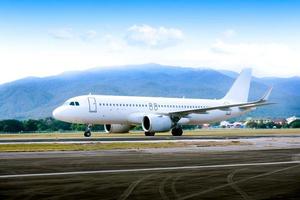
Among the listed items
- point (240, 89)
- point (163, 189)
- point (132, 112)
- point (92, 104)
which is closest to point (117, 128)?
point (132, 112)

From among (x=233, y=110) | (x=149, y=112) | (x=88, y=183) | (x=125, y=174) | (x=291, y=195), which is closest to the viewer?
(x=291, y=195)

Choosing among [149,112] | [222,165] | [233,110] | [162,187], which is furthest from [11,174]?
[233,110]

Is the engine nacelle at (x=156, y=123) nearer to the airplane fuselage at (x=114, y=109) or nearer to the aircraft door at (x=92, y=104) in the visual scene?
the airplane fuselage at (x=114, y=109)

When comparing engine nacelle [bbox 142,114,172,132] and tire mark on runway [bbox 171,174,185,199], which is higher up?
engine nacelle [bbox 142,114,172,132]

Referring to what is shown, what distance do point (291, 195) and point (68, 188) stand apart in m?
4.95

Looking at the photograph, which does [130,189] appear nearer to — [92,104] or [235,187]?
[235,187]

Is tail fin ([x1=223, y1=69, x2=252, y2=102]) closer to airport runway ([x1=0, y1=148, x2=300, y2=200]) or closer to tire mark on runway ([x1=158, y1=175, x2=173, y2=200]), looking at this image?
airport runway ([x1=0, y1=148, x2=300, y2=200])

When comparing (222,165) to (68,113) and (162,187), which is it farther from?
(68,113)

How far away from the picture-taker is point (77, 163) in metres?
18.1

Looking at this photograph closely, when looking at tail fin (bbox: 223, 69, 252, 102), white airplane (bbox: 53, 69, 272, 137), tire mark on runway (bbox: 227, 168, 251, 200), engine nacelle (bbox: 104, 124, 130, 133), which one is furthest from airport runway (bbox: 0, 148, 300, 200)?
tail fin (bbox: 223, 69, 252, 102)

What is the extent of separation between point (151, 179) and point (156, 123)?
35.0m

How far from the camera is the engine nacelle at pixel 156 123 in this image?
48125mm

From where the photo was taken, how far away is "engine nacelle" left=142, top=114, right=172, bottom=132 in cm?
4812

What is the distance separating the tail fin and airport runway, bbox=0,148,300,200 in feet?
151
